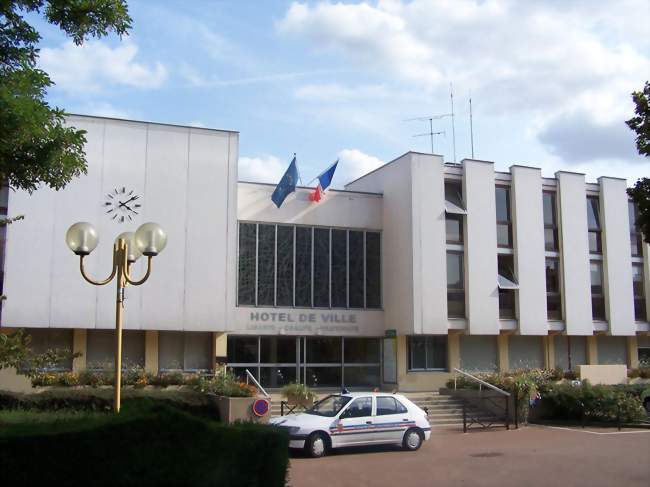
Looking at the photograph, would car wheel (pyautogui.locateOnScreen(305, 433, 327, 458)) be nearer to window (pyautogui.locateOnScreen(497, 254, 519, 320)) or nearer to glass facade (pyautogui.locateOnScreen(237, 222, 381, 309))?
glass facade (pyautogui.locateOnScreen(237, 222, 381, 309))

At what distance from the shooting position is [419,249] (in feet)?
92.4

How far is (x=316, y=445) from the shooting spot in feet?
52.6

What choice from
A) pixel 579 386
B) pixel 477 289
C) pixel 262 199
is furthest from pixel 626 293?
pixel 262 199

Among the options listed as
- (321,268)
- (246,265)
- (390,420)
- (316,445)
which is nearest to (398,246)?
(321,268)

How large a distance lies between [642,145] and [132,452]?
7773 millimetres

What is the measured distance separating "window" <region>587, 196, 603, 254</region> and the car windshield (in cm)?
1901

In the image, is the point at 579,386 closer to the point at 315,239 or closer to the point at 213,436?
the point at 315,239

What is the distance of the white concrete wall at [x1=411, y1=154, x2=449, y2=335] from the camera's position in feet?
91.6

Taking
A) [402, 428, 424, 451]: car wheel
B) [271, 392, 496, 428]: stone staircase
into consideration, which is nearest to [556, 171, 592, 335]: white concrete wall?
[271, 392, 496, 428]: stone staircase

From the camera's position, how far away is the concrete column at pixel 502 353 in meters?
30.5

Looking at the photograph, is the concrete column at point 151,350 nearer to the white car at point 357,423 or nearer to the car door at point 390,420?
the white car at point 357,423

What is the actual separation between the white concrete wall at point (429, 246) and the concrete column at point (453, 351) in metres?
1.62

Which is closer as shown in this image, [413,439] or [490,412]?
[413,439]

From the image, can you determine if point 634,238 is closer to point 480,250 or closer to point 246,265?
point 480,250
